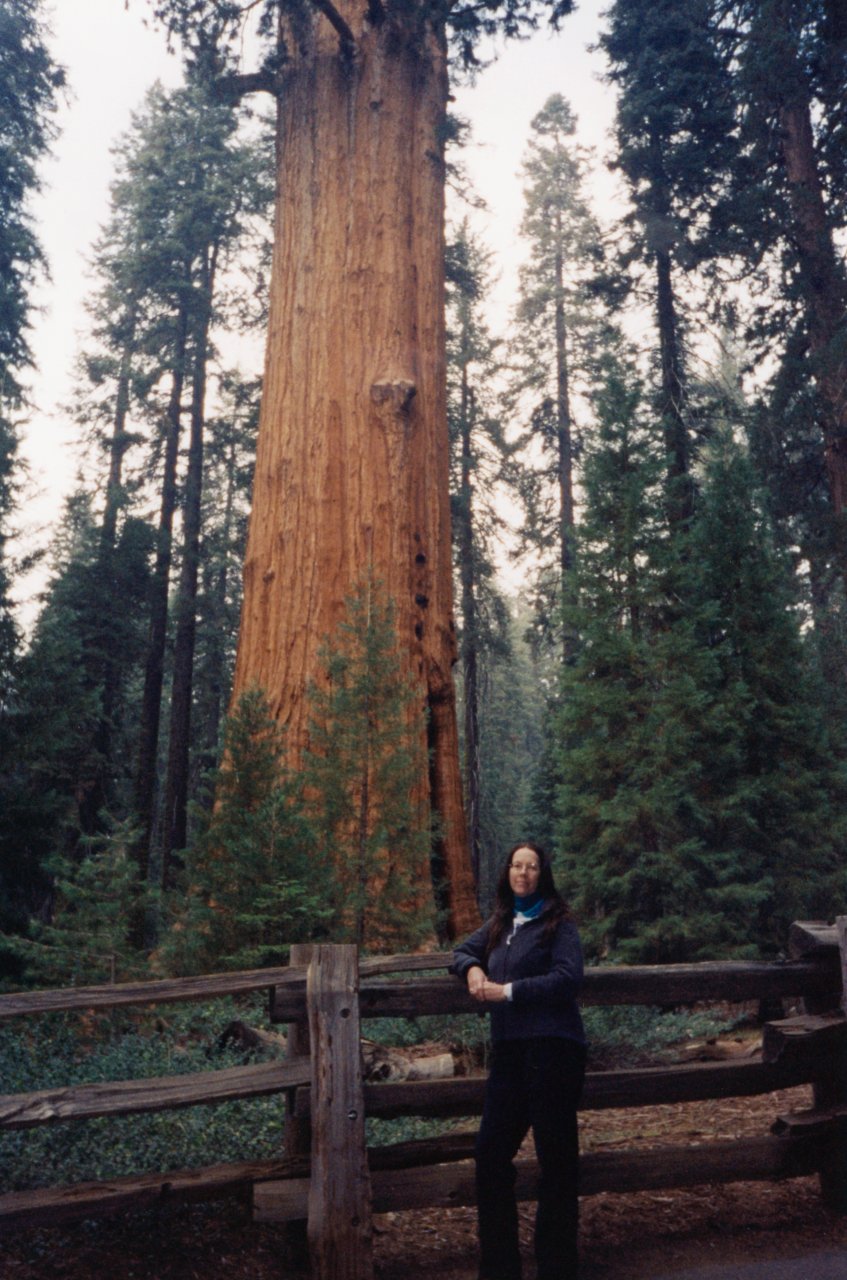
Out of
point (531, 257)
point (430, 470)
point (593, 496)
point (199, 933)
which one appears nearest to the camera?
point (199, 933)

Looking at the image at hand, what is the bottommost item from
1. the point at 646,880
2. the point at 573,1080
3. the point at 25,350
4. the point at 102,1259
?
the point at 102,1259

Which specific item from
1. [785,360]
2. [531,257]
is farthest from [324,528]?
[531,257]

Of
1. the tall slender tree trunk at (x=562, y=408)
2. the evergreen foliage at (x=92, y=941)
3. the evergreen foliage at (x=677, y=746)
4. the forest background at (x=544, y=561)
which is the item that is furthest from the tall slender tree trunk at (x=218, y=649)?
the evergreen foliage at (x=92, y=941)

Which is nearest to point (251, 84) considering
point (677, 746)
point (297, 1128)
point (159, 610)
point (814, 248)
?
point (814, 248)

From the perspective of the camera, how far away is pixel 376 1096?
4.59m

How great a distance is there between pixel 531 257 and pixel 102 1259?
32.2 meters

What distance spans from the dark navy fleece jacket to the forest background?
3192 mm

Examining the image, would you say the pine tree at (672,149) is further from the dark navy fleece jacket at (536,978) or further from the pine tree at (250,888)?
the dark navy fleece jacket at (536,978)

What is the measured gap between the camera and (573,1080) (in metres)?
4.12

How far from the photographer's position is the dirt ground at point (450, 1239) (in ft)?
13.9

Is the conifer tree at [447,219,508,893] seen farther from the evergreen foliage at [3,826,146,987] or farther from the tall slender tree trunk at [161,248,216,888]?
the evergreen foliage at [3,826,146,987]

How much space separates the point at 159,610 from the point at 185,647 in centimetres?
109

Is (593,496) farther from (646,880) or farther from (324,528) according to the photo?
(646,880)

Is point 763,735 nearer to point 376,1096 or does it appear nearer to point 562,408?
point 376,1096
